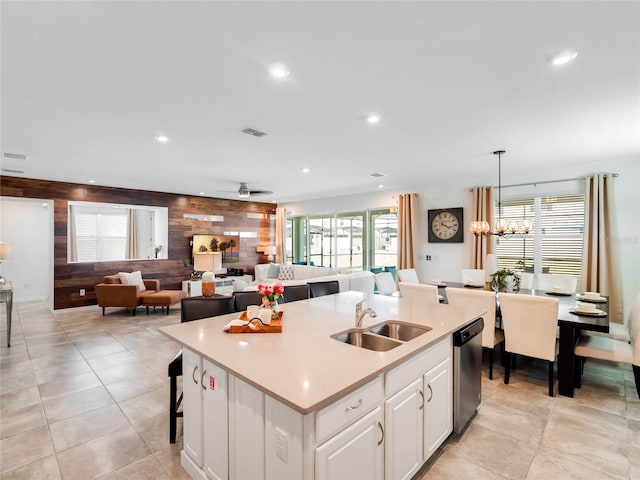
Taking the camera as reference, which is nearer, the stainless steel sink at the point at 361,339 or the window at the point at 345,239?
the stainless steel sink at the point at 361,339

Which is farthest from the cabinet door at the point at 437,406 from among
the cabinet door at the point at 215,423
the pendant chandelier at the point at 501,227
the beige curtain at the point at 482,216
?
the beige curtain at the point at 482,216

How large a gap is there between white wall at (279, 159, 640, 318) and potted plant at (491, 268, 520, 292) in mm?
2003

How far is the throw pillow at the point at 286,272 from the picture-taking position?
27.6 feet

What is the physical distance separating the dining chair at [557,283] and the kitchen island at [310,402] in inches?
130

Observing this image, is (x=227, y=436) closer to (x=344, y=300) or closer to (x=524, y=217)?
(x=344, y=300)

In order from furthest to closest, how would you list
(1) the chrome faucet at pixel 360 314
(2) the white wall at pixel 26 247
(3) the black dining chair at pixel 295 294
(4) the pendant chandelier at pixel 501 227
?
1. (2) the white wall at pixel 26 247
2. (4) the pendant chandelier at pixel 501 227
3. (3) the black dining chair at pixel 295 294
4. (1) the chrome faucet at pixel 360 314

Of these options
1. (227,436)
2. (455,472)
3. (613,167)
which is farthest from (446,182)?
(227,436)

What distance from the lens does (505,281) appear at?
4035 millimetres

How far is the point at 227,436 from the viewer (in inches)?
64.1

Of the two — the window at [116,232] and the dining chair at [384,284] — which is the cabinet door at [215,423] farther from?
the window at [116,232]

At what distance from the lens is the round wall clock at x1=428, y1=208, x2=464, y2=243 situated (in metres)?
6.25

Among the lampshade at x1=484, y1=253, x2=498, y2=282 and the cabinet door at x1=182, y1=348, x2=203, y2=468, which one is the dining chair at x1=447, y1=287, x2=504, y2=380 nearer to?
the lampshade at x1=484, y1=253, x2=498, y2=282

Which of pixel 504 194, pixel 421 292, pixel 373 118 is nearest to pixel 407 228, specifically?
pixel 504 194

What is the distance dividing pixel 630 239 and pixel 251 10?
19.3ft
